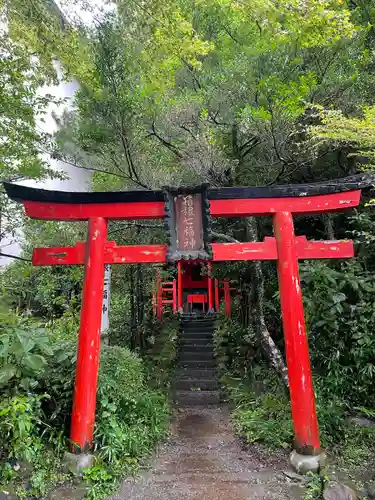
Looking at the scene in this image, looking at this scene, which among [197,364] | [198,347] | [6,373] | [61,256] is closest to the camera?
[6,373]

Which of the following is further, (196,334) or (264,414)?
(196,334)

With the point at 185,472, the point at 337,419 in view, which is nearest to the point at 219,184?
the point at 337,419

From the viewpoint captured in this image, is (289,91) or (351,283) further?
(289,91)

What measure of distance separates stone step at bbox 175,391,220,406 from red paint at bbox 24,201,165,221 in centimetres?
479

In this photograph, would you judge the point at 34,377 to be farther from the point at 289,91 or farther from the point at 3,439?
the point at 289,91

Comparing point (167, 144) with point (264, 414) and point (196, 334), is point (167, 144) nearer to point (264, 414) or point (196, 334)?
point (264, 414)

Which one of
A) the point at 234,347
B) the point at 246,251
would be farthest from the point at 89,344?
the point at 234,347

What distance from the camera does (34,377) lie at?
4.46 m

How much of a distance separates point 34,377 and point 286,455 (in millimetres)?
3666

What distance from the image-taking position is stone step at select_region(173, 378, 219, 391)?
327 inches

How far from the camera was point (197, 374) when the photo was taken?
8984 mm

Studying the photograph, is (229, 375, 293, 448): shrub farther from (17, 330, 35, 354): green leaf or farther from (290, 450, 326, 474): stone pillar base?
(17, 330, 35, 354): green leaf

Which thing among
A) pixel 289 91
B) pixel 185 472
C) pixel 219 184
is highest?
pixel 289 91

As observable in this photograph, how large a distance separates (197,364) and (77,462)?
5783mm
